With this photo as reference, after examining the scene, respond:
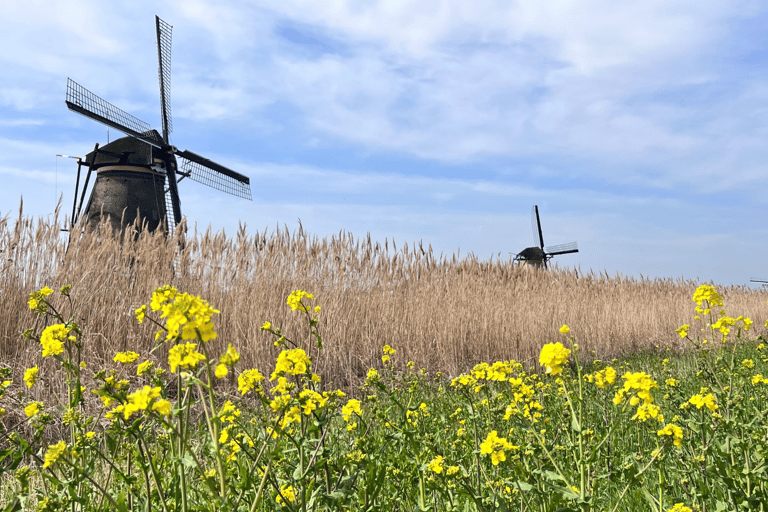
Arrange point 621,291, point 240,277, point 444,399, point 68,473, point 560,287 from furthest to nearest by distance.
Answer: point 621,291 < point 560,287 < point 240,277 < point 444,399 < point 68,473

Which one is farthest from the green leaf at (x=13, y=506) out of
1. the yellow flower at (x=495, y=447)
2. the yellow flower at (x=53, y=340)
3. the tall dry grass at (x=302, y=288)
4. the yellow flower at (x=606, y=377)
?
the tall dry grass at (x=302, y=288)

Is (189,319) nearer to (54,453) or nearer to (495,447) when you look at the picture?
(54,453)

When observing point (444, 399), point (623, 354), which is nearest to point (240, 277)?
point (444, 399)

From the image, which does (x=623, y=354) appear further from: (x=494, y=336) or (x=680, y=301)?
(x=680, y=301)

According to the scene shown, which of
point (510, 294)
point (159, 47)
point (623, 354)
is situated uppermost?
point (159, 47)

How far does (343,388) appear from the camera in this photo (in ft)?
18.7

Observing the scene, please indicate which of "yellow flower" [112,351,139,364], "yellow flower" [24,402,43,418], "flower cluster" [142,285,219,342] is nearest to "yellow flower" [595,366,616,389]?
"flower cluster" [142,285,219,342]

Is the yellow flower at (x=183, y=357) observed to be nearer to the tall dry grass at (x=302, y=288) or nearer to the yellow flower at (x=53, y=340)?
the yellow flower at (x=53, y=340)

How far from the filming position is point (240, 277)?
270 inches

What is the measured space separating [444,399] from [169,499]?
2986mm

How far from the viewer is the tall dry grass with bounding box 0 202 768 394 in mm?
5539

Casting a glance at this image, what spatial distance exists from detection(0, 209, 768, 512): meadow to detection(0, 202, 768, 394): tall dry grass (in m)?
0.03

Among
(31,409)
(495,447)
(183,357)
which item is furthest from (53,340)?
(495,447)

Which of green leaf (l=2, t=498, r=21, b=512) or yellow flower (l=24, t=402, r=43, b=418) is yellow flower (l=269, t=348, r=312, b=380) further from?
yellow flower (l=24, t=402, r=43, b=418)
